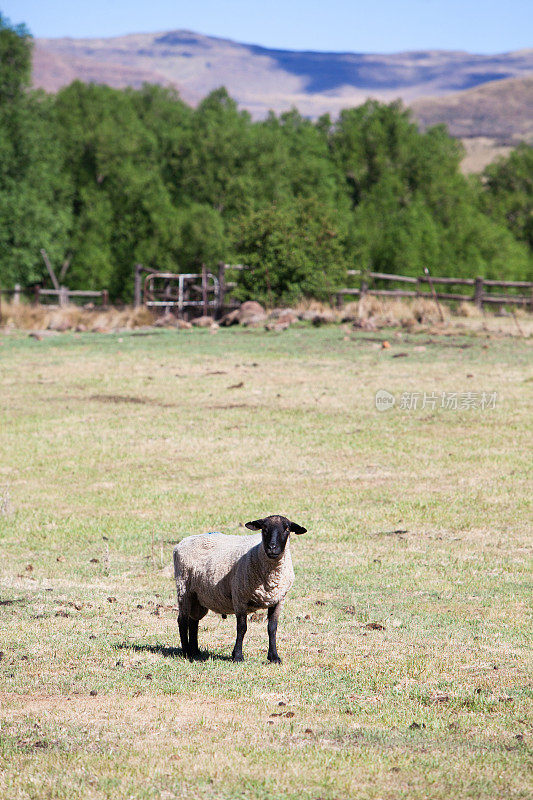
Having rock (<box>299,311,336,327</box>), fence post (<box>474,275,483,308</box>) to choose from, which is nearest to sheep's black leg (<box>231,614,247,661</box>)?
rock (<box>299,311,336,327</box>)

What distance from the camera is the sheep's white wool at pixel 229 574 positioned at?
774cm

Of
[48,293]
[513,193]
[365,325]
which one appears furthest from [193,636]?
[513,193]

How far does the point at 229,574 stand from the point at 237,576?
16 centimetres

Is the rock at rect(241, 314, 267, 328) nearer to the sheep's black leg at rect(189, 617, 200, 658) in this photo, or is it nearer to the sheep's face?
the sheep's black leg at rect(189, 617, 200, 658)

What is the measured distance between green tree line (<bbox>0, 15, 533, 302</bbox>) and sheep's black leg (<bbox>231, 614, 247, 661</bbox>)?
54.8m

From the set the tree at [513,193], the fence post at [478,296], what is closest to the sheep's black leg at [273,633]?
the fence post at [478,296]

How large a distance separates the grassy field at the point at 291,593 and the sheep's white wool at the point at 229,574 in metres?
0.52

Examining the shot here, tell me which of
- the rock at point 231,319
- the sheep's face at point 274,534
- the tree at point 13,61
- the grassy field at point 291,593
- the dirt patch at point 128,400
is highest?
the tree at point 13,61

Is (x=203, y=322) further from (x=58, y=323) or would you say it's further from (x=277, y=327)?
(x=58, y=323)

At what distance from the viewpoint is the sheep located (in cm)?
766

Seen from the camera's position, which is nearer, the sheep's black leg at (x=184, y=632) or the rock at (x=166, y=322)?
the sheep's black leg at (x=184, y=632)

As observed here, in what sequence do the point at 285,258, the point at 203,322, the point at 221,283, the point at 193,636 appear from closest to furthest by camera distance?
the point at 193,636
the point at 203,322
the point at 285,258
the point at 221,283

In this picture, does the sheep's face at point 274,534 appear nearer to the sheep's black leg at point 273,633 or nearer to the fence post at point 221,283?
the sheep's black leg at point 273,633

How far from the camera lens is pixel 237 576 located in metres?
7.84
